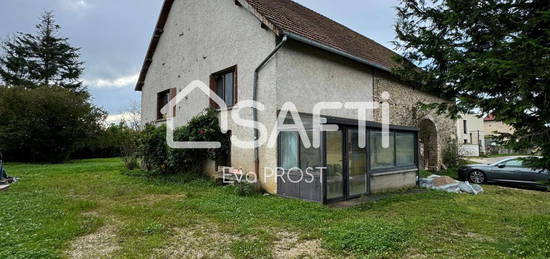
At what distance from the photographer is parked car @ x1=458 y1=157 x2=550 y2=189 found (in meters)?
10.2

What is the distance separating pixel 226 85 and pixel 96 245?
706 centimetres

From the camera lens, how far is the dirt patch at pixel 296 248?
3965 mm

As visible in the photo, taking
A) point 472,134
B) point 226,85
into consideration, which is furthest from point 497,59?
point 472,134

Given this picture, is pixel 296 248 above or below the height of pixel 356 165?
below

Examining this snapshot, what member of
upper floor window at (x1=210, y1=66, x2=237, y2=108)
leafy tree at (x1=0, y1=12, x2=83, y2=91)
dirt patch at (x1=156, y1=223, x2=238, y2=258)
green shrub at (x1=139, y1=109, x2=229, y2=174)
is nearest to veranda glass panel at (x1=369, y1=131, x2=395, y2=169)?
upper floor window at (x1=210, y1=66, x2=237, y2=108)

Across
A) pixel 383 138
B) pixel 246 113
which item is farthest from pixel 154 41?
pixel 383 138

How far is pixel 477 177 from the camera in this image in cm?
1131

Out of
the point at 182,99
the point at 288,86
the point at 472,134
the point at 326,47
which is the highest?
the point at 326,47

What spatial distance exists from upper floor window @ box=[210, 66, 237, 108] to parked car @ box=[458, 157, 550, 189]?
9.73 m

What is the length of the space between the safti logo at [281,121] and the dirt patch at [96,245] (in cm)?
457

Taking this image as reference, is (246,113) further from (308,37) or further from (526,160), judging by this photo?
(526,160)

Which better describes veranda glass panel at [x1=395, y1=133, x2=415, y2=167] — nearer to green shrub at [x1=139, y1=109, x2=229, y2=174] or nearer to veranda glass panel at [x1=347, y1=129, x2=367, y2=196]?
veranda glass panel at [x1=347, y1=129, x2=367, y2=196]

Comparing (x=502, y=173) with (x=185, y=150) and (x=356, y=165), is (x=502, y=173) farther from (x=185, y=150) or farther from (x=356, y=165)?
(x=185, y=150)

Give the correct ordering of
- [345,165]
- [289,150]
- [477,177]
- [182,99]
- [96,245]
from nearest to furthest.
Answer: [96,245] → [345,165] → [289,150] → [477,177] → [182,99]
